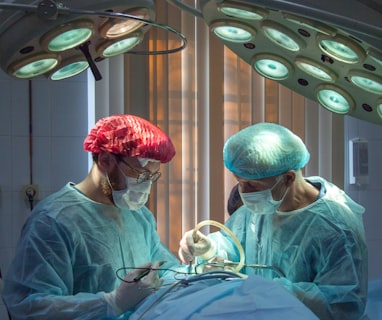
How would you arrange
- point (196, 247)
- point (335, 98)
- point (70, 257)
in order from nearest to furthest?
point (335, 98) → point (70, 257) → point (196, 247)

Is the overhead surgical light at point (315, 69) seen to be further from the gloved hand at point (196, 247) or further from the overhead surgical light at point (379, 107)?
the gloved hand at point (196, 247)

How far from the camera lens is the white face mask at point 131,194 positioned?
175 cm

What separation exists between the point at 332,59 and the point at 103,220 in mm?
889

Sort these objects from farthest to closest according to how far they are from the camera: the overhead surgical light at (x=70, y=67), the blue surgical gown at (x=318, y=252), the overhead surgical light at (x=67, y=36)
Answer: the blue surgical gown at (x=318, y=252)
the overhead surgical light at (x=70, y=67)
the overhead surgical light at (x=67, y=36)

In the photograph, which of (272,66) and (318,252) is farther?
(318,252)

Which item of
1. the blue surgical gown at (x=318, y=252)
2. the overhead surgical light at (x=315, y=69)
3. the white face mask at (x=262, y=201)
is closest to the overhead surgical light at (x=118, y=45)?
the overhead surgical light at (x=315, y=69)

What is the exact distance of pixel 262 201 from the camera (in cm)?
182

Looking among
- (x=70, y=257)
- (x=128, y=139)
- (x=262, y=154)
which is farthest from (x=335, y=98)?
(x=70, y=257)

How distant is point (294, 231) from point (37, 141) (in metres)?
1.26

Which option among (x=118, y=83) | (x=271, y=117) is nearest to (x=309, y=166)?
(x=271, y=117)

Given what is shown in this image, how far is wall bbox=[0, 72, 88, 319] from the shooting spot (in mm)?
2496

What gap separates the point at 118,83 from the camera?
254cm

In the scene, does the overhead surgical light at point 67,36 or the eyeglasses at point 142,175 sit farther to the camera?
the eyeglasses at point 142,175

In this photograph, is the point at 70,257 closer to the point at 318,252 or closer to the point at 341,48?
the point at 318,252
